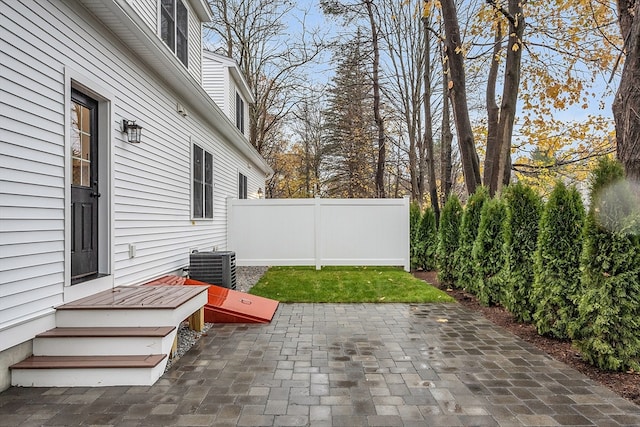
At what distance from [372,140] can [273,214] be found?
975 centimetres

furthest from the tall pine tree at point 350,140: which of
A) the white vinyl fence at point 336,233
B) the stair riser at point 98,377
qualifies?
the stair riser at point 98,377

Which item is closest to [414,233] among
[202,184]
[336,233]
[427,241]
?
[427,241]

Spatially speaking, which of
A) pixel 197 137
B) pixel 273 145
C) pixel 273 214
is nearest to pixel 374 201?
pixel 273 214

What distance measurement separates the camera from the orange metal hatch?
4.74 metres

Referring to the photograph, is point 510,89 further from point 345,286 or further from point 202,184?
point 202,184

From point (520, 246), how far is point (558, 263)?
0.88 metres

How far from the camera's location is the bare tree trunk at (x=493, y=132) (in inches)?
277

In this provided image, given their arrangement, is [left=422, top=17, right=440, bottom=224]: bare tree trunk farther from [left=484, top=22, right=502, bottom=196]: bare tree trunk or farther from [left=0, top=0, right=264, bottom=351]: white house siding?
[left=0, top=0, right=264, bottom=351]: white house siding

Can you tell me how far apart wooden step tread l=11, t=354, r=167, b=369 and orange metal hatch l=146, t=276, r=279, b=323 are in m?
1.62

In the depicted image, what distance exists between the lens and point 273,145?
23.1 m

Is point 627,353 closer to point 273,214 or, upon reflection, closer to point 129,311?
point 129,311

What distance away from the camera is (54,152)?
329 centimetres

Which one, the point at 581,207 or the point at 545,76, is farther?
the point at 545,76

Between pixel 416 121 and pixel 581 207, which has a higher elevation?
pixel 416 121
